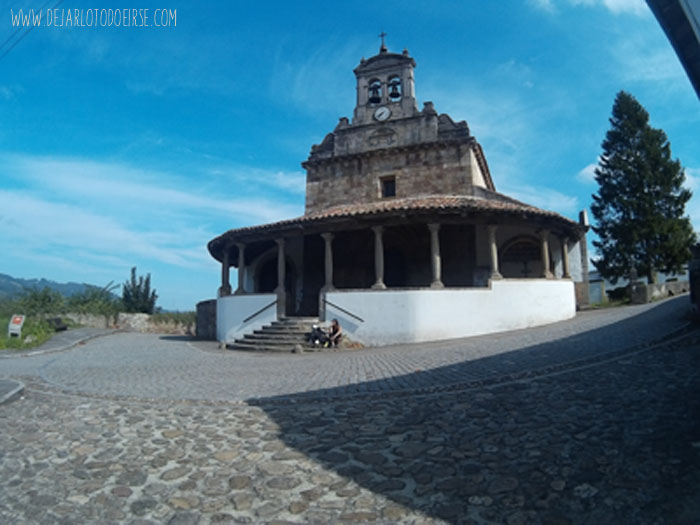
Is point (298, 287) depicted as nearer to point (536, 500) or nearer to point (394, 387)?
point (394, 387)

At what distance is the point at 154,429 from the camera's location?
4.52 meters

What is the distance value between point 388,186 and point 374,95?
15.5 ft

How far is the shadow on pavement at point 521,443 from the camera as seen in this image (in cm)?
264

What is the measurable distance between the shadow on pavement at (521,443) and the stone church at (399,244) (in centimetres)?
650

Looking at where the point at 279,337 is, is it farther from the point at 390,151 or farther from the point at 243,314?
the point at 390,151

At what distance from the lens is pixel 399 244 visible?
1630 cm

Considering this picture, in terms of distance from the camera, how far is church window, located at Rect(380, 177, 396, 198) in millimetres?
18891

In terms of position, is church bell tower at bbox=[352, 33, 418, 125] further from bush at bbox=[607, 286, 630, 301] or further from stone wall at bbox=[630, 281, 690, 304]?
bush at bbox=[607, 286, 630, 301]

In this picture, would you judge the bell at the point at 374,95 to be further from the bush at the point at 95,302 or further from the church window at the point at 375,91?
the bush at the point at 95,302

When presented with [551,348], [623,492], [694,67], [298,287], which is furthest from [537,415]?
[298,287]

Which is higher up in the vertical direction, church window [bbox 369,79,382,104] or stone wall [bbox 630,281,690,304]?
church window [bbox 369,79,382,104]

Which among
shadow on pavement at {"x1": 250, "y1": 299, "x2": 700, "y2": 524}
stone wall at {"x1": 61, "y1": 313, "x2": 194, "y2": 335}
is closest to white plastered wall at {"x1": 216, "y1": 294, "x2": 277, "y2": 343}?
shadow on pavement at {"x1": 250, "y1": 299, "x2": 700, "y2": 524}

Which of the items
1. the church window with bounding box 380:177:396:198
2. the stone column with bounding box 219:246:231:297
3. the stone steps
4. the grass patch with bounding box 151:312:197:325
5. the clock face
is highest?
the clock face

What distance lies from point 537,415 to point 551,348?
420 centimetres
